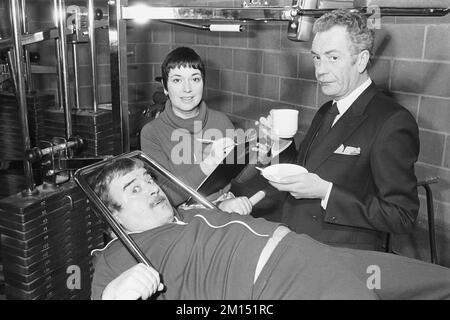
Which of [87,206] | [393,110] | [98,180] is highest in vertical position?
[393,110]

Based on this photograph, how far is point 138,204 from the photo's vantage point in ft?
5.18

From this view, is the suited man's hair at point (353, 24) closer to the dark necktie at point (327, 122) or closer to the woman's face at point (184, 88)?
the dark necktie at point (327, 122)

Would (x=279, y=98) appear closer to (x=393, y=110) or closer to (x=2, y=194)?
(x=393, y=110)

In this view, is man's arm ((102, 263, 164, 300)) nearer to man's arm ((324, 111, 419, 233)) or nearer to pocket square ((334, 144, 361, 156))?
man's arm ((324, 111, 419, 233))

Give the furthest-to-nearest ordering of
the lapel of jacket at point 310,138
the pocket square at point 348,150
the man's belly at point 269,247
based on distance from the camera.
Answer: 1. the lapel of jacket at point 310,138
2. the pocket square at point 348,150
3. the man's belly at point 269,247

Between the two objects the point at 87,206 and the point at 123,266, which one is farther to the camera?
the point at 87,206

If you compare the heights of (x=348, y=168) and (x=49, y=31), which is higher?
(x=49, y=31)

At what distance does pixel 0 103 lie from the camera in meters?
2.83

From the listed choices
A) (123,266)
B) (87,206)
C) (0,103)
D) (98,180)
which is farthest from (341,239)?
(0,103)

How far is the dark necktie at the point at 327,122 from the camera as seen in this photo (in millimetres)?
1681

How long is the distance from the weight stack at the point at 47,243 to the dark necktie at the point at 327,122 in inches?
41.0

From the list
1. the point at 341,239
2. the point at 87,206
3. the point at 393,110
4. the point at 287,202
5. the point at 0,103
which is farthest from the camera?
the point at 0,103

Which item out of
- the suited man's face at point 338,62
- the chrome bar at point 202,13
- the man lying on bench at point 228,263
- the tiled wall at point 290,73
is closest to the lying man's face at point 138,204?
the man lying on bench at point 228,263

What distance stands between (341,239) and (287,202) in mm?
276
